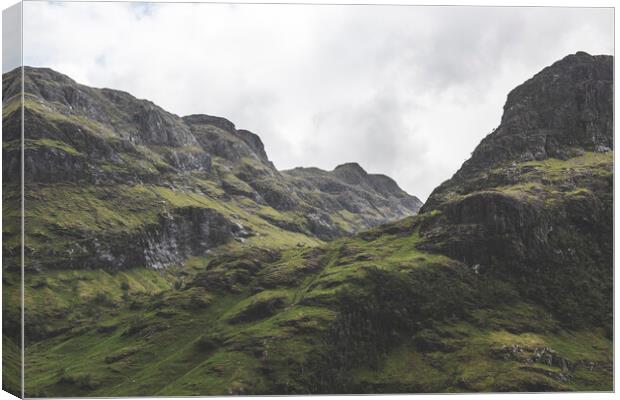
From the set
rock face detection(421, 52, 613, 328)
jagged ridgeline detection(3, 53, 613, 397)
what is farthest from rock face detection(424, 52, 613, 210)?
jagged ridgeline detection(3, 53, 613, 397)

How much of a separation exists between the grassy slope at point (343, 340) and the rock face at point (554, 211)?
13.3 feet

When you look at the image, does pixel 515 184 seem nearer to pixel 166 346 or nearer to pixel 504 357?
pixel 504 357

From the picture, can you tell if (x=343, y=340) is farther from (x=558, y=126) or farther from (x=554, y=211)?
(x=558, y=126)

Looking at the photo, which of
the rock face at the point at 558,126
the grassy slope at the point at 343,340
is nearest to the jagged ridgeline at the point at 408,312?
the grassy slope at the point at 343,340

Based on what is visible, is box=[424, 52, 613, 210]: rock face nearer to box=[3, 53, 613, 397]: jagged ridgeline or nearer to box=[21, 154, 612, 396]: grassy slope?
box=[3, 53, 613, 397]: jagged ridgeline

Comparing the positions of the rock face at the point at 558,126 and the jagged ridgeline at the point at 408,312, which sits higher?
the rock face at the point at 558,126

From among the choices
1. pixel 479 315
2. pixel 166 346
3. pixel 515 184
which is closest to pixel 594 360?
pixel 479 315

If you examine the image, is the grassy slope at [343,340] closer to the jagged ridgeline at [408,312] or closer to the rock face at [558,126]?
the jagged ridgeline at [408,312]

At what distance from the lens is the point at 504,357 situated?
4102 inches

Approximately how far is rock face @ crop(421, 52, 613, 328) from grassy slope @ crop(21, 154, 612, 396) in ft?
13.3

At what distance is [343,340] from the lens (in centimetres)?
11200

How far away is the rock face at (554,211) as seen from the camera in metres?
123

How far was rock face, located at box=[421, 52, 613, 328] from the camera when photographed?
12256 cm

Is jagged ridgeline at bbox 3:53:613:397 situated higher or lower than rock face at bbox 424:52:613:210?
lower
